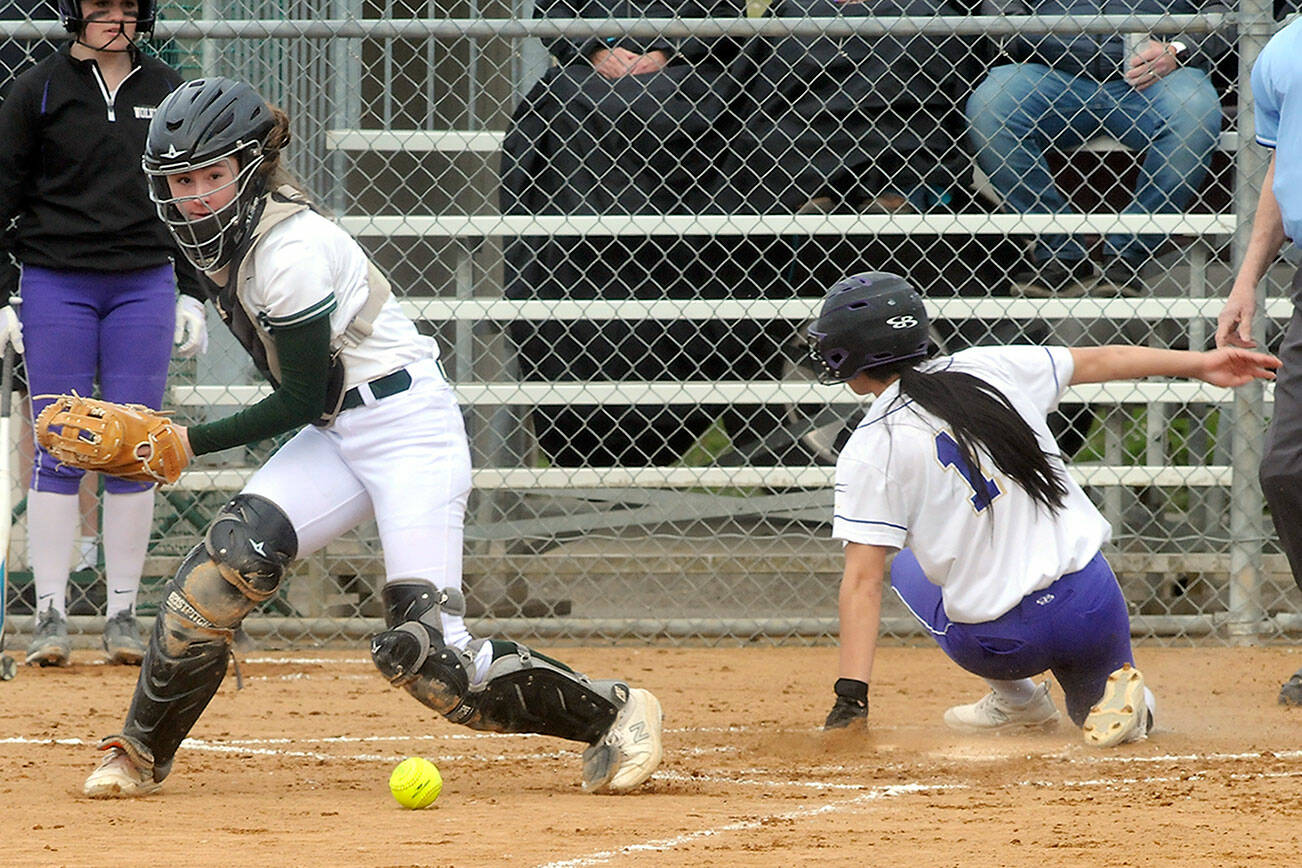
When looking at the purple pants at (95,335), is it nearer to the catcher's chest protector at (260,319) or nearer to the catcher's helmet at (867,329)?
the catcher's chest protector at (260,319)

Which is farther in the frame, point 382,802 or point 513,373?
point 513,373

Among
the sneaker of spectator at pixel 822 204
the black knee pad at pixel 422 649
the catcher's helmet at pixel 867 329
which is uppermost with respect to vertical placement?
the catcher's helmet at pixel 867 329

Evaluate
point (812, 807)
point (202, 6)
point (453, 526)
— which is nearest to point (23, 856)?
point (453, 526)

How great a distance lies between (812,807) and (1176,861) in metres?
0.95

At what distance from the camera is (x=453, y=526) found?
12.9ft

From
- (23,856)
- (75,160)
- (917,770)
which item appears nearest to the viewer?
(23,856)

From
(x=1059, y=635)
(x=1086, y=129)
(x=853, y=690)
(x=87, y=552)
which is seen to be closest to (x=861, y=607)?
(x=853, y=690)

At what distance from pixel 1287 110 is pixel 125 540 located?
4.02 metres

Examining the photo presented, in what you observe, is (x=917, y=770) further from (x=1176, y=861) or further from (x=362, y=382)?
(x=362, y=382)

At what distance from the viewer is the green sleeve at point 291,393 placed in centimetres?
367

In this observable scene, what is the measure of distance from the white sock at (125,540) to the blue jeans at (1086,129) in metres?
3.45

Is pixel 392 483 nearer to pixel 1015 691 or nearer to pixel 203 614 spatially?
pixel 203 614

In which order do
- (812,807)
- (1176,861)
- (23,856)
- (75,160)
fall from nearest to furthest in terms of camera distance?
(1176,861) → (23,856) → (812,807) → (75,160)

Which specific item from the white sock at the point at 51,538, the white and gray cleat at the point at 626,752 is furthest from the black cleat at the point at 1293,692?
the white sock at the point at 51,538
